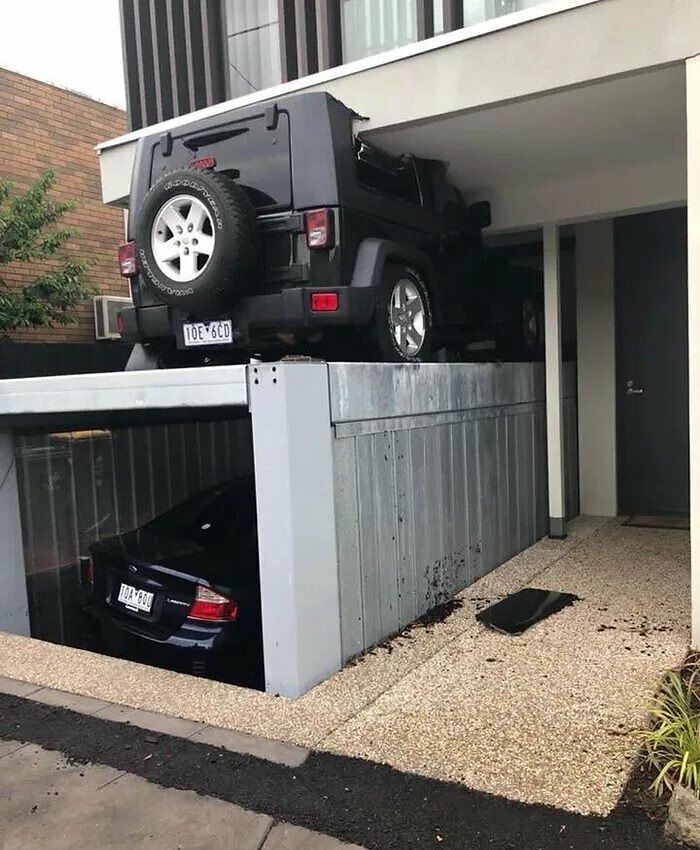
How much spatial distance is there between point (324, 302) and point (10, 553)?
2985 millimetres

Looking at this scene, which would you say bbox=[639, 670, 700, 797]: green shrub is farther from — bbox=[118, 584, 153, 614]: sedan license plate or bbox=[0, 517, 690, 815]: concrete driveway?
bbox=[118, 584, 153, 614]: sedan license plate

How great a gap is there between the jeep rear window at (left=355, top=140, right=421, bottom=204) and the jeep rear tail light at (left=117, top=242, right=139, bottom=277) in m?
1.61

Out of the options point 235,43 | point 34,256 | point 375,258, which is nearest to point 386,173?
point 375,258

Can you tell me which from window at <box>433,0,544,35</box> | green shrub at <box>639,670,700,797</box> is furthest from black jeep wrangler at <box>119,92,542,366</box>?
green shrub at <box>639,670,700,797</box>

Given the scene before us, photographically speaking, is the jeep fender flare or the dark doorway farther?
the dark doorway

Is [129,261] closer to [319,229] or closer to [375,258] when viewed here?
[319,229]

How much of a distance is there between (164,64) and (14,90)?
3571mm

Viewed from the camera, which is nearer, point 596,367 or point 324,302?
point 324,302

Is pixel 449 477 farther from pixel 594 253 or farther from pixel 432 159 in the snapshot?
pixel 594 253

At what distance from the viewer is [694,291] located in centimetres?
386

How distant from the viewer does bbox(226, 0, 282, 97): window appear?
249 inches

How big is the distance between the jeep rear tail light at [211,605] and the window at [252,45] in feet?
14.1

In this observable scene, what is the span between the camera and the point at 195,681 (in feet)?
13.1

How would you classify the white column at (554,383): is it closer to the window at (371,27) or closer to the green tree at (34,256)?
the window at (371,27)
